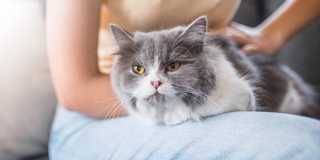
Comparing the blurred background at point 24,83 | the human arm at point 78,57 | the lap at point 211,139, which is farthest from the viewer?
the blurred background at point 24,83

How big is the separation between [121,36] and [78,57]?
106mm

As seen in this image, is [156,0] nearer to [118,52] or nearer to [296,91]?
[118,52]

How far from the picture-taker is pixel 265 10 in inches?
43.6

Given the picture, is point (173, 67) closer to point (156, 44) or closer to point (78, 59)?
point (156, 44)

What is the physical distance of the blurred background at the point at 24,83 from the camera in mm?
885

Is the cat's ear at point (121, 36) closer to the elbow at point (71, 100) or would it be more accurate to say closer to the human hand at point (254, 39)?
the elbow at point (71, 100)

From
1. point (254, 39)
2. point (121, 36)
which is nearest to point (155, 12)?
point (121, 36)

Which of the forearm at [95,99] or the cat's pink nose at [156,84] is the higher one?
the cat's pink nose at [156,84]

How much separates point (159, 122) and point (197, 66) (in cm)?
11

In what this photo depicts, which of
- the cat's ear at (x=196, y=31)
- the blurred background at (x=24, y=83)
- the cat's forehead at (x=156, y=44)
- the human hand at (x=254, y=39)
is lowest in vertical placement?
the blurred background at (x=24, y=83)

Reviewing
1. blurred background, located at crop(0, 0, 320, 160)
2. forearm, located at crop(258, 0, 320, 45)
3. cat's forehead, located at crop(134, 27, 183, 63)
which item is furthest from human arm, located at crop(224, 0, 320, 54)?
blurred background, located at crop(0, 0, 320, 160)

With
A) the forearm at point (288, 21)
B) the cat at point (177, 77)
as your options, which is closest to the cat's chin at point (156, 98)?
the cat at point (177, 77)

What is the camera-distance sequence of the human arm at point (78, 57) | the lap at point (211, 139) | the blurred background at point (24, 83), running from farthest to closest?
1. the blurred background at point (24, 83)
2. the human arm at point (78, 57)
3. the lap at point (211, 139)

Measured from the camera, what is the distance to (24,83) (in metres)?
0.91
